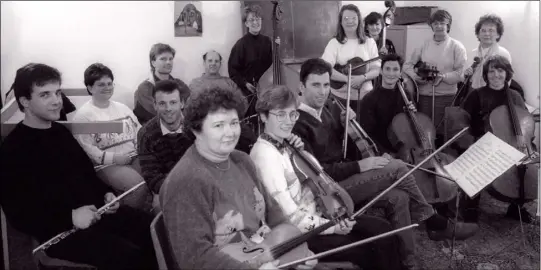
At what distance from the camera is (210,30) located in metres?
1.85

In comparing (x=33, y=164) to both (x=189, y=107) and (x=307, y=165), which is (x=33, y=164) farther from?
(x=307, y=165)

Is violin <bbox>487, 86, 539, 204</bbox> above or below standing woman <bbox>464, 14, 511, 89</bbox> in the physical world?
below

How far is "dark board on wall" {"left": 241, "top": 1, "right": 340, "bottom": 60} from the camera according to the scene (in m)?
2.06

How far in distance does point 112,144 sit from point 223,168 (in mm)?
730

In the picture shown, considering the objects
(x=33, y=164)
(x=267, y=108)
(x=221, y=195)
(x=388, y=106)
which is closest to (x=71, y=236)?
(x=33, y=164)

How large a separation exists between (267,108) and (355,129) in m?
0.70

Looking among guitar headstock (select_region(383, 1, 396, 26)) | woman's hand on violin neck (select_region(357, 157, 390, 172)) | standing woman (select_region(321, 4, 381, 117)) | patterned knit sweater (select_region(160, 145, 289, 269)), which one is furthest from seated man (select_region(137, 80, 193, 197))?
guitar headstock (select_region(383, 1, 396, 26))

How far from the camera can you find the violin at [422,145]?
214cm

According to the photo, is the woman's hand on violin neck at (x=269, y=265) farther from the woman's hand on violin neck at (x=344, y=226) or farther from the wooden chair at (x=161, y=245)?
the woman's hand on violin neck at (x=344, y=226)

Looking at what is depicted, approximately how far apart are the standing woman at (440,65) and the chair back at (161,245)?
1.87m

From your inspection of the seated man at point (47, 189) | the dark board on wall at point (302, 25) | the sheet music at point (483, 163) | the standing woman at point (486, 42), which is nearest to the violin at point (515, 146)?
the standing woman at point (486, 42)

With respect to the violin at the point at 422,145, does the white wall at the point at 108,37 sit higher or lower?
higher

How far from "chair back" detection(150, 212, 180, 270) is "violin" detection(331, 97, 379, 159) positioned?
1.15m

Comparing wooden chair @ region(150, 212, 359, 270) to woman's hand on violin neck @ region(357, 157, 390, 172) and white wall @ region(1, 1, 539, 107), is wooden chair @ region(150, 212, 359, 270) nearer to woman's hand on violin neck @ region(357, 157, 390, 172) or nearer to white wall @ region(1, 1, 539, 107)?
white wall @ region(1, 1, 539, 107)
